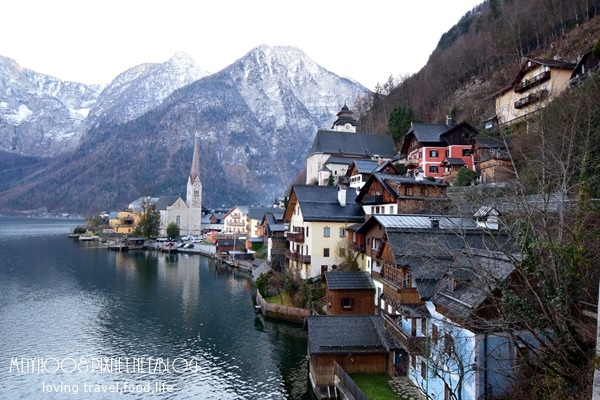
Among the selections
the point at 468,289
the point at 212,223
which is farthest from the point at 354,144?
the point at 468,289

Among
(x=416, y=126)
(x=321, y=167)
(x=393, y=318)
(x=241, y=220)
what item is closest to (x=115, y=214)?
(x=241, y=220)

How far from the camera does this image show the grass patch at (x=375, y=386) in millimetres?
16625

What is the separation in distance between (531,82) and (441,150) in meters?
10.9

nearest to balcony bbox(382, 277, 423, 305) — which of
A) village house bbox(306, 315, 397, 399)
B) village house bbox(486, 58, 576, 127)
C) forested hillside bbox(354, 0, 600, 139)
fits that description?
village house bbox(306, 315, 397, 399)

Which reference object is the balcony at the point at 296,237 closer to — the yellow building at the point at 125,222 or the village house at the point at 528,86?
the village house at the point at 528,86

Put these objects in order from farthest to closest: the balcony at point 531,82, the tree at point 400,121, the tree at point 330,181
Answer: the tree at point 400,121, the tree at point 330,181, the balcony at point 531,82

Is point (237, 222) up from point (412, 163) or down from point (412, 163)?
down

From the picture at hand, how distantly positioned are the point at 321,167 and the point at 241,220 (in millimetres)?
27434

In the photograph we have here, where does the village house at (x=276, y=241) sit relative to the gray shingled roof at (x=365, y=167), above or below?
below

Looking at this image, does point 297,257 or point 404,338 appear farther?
point 297,257

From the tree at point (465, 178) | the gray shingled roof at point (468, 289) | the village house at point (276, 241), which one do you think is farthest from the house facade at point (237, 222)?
the gray shingled roof at point (468, 289)

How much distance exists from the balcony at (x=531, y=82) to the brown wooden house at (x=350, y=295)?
76.2 ft

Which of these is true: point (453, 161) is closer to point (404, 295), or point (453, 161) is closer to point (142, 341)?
→ point (404, 295)

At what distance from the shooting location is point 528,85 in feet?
129
